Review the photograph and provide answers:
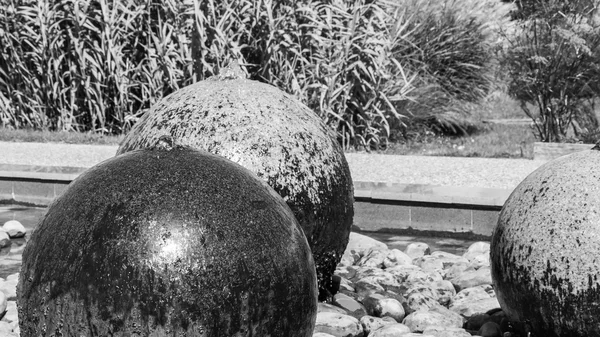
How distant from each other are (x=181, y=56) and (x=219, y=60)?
632 millimetres

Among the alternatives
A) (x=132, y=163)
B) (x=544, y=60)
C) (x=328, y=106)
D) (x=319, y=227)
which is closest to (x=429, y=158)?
(x=328, y=106)

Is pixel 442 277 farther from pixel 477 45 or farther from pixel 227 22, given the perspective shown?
pixel 477 45

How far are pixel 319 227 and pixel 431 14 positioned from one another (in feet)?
42.3

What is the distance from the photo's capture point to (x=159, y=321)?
10.1ft

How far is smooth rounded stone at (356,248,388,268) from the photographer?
696cm

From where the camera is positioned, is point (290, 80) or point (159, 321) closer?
point (159, 321)

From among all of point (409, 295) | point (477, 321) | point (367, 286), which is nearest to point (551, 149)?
point (367, 286)

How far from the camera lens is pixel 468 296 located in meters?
5.96

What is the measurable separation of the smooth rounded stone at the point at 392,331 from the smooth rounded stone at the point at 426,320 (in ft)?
0.37

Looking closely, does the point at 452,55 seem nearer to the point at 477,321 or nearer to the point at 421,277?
the point at 421,277

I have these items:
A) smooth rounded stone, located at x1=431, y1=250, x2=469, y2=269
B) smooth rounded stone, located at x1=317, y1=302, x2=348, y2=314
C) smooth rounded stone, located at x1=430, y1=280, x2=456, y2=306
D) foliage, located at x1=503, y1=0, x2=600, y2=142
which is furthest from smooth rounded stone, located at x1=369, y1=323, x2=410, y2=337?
foliage, located at x1=503, y1=0, x2=600, y2=142

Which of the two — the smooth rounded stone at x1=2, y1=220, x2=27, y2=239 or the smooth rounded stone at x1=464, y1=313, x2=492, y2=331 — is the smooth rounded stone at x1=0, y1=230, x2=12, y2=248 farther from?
the smooth rounded stone at x1=464, y1=313, x2=492, y2=331

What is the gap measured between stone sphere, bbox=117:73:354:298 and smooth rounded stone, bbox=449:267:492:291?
56.9 inches

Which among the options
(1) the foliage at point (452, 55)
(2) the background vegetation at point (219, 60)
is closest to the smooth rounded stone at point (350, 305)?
(2) the background vegetation at point (219, 60)
